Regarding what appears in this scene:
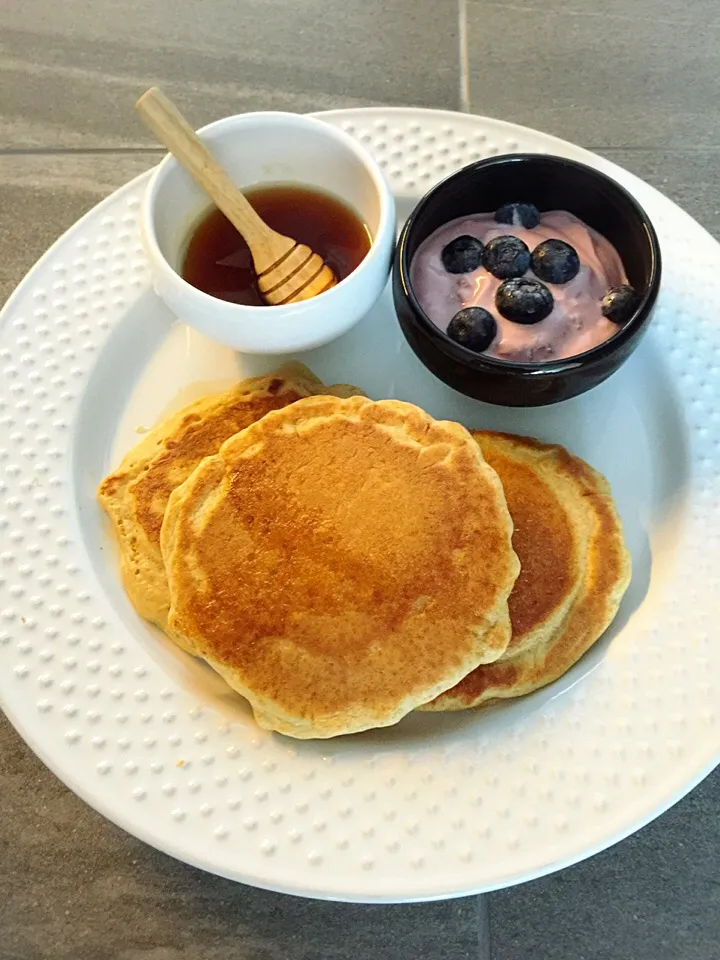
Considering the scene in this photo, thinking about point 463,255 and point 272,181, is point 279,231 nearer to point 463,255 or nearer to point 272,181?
point 272,181

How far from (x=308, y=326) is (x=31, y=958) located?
3.52 ft

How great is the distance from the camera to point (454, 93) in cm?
193

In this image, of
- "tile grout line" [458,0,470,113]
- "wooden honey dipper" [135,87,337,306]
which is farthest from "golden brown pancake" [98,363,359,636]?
"tile grout line" [458,0,470,113]

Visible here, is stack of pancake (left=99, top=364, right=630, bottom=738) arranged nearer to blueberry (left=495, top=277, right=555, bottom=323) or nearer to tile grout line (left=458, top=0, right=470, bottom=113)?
blueberry (left=495, top=277, right=555, bottom=323)

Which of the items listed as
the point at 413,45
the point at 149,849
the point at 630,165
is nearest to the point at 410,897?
the point at 149,849

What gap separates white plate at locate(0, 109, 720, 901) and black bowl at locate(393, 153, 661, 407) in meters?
0.15

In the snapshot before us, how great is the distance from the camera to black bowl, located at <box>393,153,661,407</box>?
4.05 ft

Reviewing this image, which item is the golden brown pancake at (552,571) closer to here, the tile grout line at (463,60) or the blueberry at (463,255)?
the blueberry at (463,255)

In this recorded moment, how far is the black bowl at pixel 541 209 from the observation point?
4.05ft

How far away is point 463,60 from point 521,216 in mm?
805

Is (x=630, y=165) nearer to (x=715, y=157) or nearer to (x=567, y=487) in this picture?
(x=715, y=157)

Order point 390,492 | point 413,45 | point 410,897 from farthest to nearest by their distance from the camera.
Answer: point 413,45, point 390,492, point 410,897

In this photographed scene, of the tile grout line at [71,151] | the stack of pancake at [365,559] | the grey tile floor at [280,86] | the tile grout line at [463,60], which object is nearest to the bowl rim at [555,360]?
the stack of pancake at [365,559]

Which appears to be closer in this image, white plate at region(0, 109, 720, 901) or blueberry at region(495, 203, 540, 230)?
white plate at region(0, 109, 720, 901)
